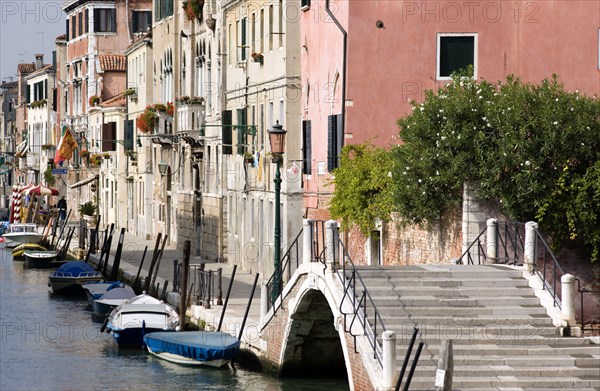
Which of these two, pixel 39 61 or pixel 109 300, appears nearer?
pixel 109 300

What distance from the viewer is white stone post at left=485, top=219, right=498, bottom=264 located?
64.6ft

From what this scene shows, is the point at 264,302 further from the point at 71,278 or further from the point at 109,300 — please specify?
the point at 71,278

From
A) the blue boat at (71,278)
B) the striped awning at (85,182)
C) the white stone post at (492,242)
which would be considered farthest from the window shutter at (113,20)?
the white stone post at (492,242)

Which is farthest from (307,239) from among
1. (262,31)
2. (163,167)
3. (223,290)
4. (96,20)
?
(96,20)

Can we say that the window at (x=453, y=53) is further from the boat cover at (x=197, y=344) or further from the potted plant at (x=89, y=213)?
the potted plant at (x=89, y=213)

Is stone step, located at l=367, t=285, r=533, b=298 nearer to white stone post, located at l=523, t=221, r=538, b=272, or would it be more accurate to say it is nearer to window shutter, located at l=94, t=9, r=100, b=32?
white stone post, located at l=523, t=221, r=538, b=272

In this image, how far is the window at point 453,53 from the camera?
1011 inches

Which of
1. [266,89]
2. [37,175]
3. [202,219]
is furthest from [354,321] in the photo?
[37,175]

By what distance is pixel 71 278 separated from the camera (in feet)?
127

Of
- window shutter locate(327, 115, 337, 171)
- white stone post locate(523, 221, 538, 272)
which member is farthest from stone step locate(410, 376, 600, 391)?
window shutter locate(327, 115, 337, 171)

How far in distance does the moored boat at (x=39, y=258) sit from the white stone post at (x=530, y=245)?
105ft

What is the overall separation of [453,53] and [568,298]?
9.15 m

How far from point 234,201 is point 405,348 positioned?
1981 cm

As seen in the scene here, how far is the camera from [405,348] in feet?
55.8
